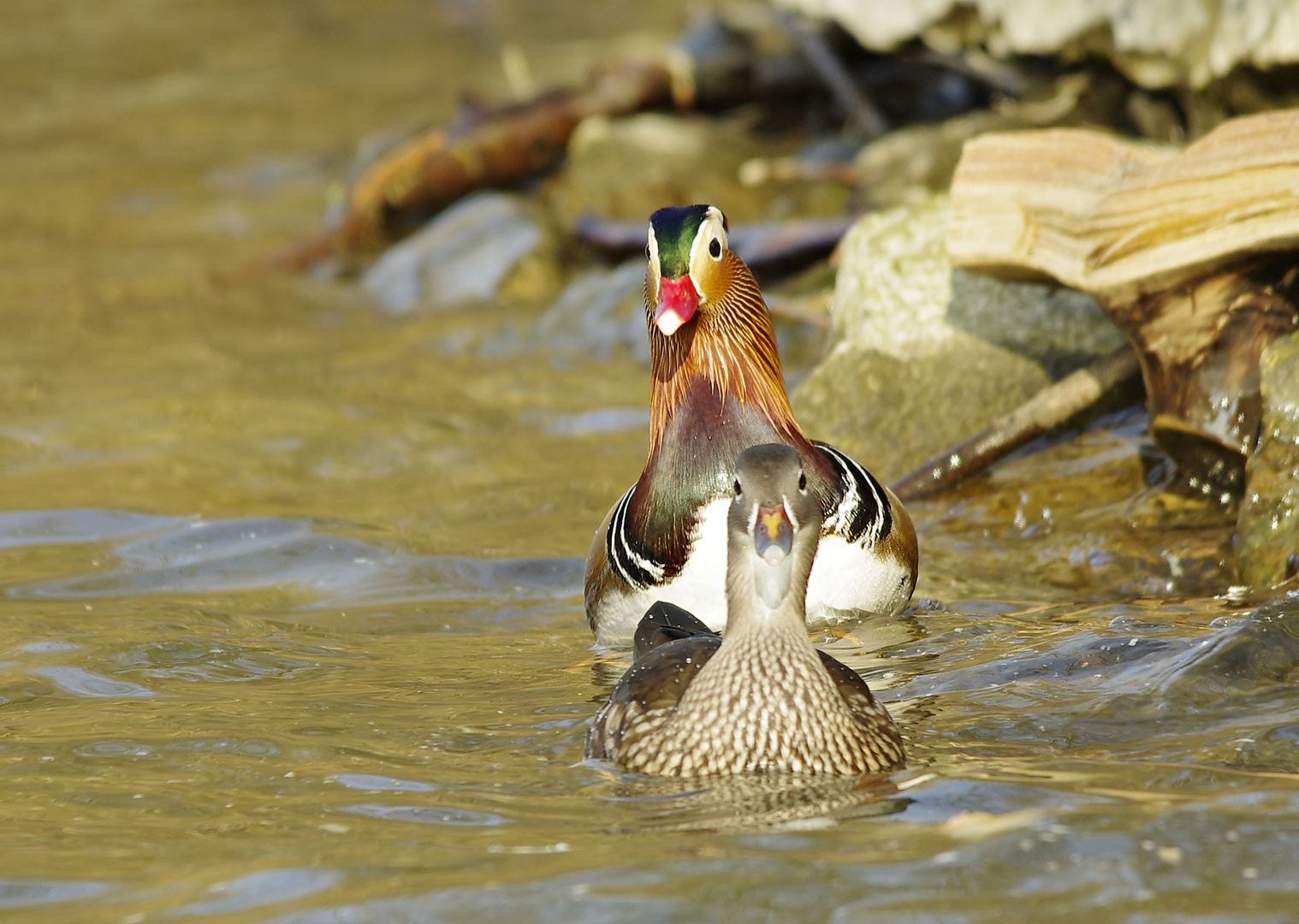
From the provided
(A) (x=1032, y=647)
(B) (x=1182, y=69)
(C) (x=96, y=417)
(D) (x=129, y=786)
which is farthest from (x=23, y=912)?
(B) (x=1182, y=69)

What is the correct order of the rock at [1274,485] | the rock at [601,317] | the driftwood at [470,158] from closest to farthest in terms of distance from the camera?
1. the rock at [1274,485]
2. the rock at [601,317]
3. the driftwood at [470,158]

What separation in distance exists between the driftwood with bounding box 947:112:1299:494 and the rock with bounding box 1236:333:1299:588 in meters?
0.35

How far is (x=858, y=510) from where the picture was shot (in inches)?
216

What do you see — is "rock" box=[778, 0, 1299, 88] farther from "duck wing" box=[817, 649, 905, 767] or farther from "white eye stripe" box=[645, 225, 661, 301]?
"duck wing" box=[817, 649, 905, 767]

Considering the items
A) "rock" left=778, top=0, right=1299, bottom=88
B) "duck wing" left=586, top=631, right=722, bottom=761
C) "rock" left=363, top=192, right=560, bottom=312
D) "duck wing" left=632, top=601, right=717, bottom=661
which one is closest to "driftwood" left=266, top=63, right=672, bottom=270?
"rock" left=363, top=192, right=560, bottom=312

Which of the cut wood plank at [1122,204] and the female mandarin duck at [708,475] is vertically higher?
the cut wood plank at [1122,204]

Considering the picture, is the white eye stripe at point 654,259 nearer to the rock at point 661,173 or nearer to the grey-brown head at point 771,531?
the grey-brown head at point 771,531

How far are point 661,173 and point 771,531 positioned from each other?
8056mm

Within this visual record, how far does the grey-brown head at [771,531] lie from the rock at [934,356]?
3.21 meters

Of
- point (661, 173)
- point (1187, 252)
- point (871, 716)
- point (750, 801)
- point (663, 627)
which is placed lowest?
point (750, 801)

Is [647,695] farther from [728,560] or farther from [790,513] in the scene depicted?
[790,513]

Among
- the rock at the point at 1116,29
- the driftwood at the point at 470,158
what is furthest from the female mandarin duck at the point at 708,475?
the driftwood at the point at 470,158

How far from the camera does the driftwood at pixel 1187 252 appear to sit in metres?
6.22

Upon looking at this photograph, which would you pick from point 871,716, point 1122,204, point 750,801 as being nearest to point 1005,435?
point 1122,204
